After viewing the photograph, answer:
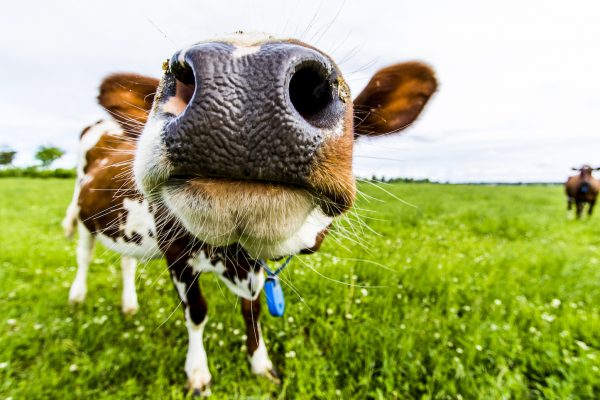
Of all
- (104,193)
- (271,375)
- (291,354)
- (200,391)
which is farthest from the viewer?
(104,193)

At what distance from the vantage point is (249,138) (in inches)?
34.0

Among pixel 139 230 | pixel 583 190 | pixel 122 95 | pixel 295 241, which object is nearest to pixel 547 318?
pixel 295 241

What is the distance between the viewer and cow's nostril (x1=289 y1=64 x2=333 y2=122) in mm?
886

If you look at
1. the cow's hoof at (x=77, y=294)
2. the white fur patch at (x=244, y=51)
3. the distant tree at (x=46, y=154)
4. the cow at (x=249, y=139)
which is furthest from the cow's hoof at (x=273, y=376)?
the distant tree at (x=46, y=154)

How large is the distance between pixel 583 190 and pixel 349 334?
531 inches

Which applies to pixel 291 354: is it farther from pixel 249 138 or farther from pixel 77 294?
pixel 77 294

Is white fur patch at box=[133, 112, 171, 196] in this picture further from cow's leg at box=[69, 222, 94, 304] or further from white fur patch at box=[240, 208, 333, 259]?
cow's leg at box=[69, 222, 94, 304]

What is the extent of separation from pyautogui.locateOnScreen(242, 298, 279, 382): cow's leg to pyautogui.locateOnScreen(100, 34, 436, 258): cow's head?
1.57m

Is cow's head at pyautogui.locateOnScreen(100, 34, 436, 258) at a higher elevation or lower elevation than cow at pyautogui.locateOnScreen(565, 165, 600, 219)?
lower

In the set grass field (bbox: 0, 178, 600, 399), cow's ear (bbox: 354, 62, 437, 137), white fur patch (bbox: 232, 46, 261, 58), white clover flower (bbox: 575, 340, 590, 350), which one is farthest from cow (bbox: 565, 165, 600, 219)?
white fur patch (bbox: 232, 46, 261, 58)

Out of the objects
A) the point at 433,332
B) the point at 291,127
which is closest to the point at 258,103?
the point at 291,127

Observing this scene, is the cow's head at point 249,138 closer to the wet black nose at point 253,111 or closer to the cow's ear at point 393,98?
the wet black nose at point 253,111

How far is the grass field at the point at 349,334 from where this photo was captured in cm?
228

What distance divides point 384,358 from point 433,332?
24.9 inches
